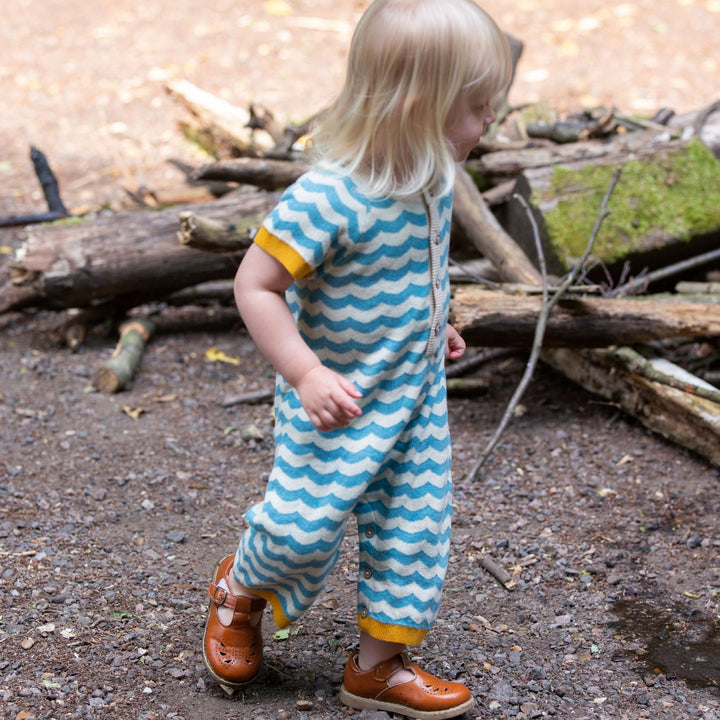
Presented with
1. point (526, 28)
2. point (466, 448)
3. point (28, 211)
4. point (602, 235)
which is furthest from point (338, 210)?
point (526, 28)

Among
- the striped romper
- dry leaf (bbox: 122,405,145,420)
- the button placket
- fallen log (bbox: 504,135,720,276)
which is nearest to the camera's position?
the striped romper

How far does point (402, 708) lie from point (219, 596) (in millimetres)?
560

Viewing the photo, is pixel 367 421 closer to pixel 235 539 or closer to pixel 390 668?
pixel 390 668

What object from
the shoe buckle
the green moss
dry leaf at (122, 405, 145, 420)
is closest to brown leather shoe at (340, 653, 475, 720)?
the shoe buckle

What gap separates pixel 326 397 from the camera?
1898mm

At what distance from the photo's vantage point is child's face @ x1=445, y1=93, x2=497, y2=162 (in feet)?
6.41

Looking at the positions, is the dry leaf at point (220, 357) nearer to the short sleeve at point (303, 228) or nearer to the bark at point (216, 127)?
the bark at point (216, 127)

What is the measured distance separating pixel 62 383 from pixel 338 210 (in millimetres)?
3022

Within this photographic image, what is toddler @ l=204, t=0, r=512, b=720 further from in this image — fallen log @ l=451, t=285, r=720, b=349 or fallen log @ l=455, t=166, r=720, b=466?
fallen log @ l=455, t=166, r=720, b=466

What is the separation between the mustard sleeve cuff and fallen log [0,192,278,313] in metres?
2.77

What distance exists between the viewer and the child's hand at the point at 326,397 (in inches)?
74.8

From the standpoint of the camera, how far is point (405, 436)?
2174mm

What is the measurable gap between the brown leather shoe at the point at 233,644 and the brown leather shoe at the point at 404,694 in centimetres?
27

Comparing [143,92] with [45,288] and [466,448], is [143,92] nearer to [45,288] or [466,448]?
[45,288]
